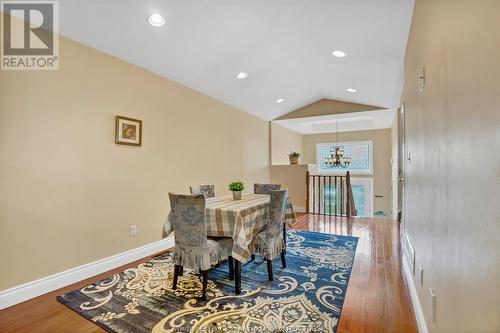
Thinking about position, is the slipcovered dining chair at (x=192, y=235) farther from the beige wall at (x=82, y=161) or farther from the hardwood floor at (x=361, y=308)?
the beige wall at (x=82, y=161)

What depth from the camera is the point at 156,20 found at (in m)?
2.71

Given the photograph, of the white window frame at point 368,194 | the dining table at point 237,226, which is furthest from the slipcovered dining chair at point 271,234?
the white window frame at point 368,194

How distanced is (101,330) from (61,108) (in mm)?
2133

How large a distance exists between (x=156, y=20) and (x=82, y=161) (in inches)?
68.3

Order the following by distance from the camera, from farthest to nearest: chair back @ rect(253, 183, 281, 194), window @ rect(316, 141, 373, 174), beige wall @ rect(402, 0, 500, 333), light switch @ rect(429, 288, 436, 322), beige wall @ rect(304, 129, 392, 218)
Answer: window @ rect(316, 141, 373, 174), beige wall @ rect(304, 129, 392, 218), chair back @ rect(253, 183, 281, 194), light switch @ rect(429, 288, 436, 322), beige wall @ rect(402, 0, 500, 333)

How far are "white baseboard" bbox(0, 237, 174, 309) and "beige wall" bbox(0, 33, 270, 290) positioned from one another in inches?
2.5

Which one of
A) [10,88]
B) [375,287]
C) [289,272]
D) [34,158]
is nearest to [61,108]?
[10,88]

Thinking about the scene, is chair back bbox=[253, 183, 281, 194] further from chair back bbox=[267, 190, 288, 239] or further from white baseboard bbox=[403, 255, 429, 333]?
white baseboard bbox=[403, 255, 429, 333]

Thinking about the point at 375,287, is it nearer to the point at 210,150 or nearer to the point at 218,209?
the point at 218,209

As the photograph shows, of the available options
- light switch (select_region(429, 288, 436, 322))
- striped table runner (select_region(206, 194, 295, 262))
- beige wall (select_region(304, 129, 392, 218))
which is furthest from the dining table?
beige wall (select_region(304, 129, 392, 218))

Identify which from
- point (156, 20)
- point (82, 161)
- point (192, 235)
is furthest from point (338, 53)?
point (82, 161)

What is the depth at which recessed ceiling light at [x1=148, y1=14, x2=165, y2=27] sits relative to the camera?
8.73 feet

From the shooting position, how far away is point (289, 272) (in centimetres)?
287

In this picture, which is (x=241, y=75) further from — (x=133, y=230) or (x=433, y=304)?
(x=433, y=304)
